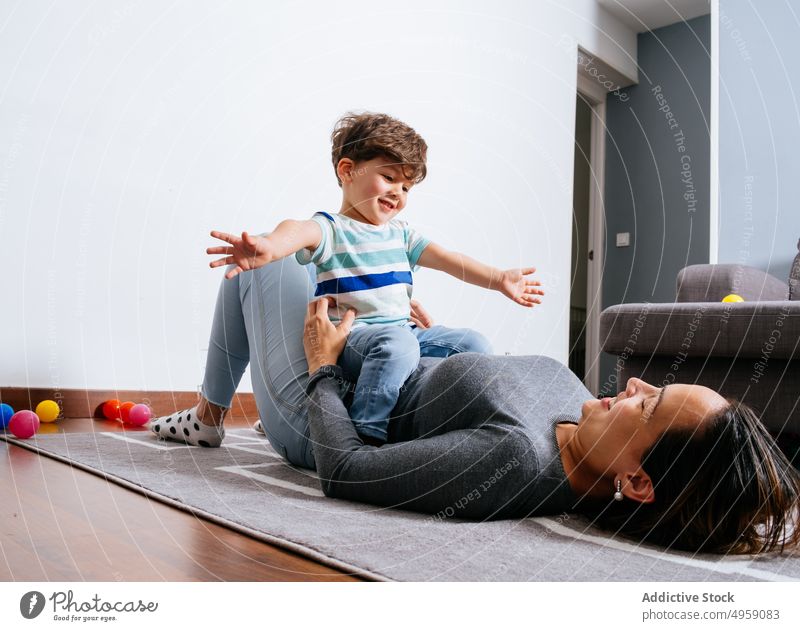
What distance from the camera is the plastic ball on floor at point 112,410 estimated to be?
5.97ft

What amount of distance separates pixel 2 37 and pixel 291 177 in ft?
2.93

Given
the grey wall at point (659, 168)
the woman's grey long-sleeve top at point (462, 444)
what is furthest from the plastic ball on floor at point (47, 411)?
the grey wall at point (659, 168)

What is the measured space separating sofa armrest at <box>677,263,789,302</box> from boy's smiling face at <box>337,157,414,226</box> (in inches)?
45.0

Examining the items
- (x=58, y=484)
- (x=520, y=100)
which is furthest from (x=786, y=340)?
(x=520, y=100)

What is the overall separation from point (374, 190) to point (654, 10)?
338 centimetres

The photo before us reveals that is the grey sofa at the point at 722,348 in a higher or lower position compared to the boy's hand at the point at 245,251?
lower

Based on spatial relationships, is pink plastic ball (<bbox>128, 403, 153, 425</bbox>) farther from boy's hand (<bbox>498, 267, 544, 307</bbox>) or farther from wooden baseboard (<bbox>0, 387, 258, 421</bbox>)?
boy's hand (<bbox>498, 267, 544, 307</bbox>)

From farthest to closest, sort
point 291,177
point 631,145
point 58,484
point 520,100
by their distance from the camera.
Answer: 1. point 631,145
2. point 520,100
3. point 291,177
4. point 58,484

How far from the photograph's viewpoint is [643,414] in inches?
31.6

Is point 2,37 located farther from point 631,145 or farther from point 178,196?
point 631,145

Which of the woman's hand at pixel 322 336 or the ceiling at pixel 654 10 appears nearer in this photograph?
the woman's hand at pixel 322 336

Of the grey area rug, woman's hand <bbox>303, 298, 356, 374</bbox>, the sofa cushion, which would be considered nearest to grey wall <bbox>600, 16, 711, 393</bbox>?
the sofa cushion

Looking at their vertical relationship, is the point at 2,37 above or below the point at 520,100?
below

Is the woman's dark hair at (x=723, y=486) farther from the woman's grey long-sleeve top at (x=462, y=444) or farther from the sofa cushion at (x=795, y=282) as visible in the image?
the sofa cushion at (x=795, y=282)
